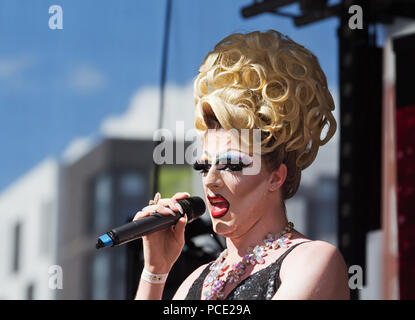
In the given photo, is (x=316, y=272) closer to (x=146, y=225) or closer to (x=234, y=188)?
(x=234, y=188)

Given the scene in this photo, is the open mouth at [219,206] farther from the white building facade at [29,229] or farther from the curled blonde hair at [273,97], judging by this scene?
the white building facade at [29,229]

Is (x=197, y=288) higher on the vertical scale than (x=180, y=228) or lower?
lower

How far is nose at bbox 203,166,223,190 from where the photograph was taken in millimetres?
1688

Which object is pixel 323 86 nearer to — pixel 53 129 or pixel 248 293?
pixel 248 293

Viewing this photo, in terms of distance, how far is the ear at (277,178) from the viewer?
172 centimetres

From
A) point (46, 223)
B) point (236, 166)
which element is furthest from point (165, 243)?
point (46, 223)

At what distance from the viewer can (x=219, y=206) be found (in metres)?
1.70

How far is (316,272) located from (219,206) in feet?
1.01

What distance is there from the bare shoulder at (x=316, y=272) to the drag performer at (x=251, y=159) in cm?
3

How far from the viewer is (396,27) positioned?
456 centimetres

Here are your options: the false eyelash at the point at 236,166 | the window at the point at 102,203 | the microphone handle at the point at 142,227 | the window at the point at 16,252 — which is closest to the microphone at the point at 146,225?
the microphone handle at the point at 142,227

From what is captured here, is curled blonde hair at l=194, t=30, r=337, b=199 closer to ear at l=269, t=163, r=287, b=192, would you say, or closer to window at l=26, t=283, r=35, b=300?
ear at l=269, t=163, r=287, b=192

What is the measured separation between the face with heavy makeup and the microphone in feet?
0.15
